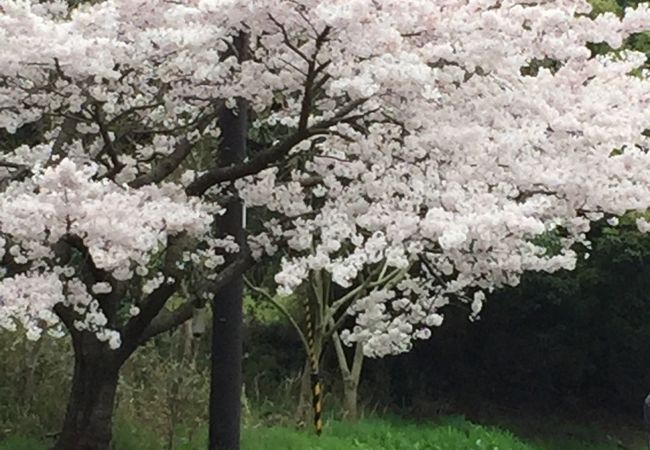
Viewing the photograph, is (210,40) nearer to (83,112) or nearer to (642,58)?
(83,112)

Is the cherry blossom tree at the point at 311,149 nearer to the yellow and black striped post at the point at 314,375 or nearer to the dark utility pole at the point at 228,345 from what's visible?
the dark utility pole at the point at 228,345

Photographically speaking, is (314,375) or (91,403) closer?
(91,403)

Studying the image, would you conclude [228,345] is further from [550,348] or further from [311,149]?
[550,348]

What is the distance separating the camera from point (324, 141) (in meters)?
6.14

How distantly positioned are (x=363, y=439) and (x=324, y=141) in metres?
3.79

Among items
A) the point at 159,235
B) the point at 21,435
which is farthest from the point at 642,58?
the point at 21,435

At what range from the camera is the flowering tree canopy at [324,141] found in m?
4.62

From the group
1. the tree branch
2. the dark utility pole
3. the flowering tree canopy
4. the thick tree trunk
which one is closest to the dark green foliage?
the dark utility pole

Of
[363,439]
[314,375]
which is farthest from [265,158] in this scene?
[314,375]

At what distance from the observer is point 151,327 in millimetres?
6207

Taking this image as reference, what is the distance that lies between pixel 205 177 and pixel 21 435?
2.80 m

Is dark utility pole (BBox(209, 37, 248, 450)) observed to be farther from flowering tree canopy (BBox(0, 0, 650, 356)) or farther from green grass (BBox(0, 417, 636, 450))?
green grass (BBox(0, 417, 636, 450))

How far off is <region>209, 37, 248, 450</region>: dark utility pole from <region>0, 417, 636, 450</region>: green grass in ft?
2.41

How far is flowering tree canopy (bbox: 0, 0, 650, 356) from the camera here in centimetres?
462
